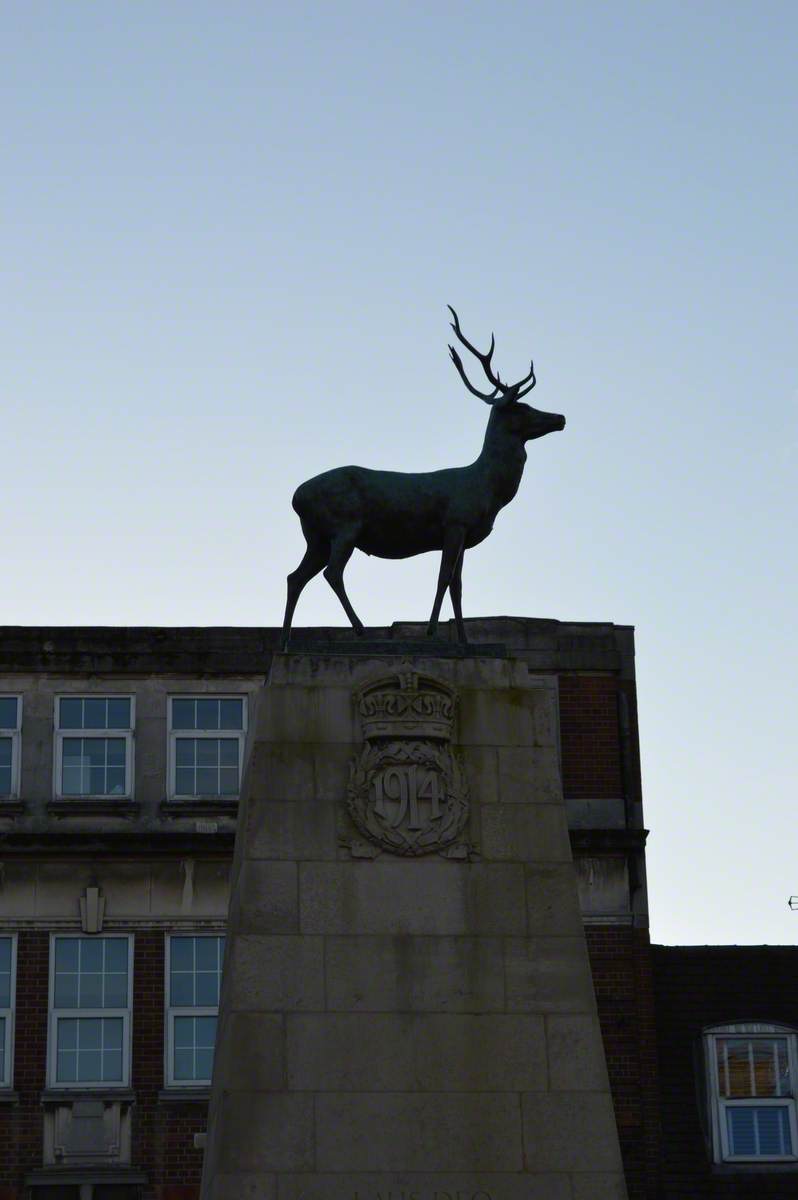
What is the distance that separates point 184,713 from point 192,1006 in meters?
4.23

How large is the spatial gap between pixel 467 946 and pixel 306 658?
2.77 m

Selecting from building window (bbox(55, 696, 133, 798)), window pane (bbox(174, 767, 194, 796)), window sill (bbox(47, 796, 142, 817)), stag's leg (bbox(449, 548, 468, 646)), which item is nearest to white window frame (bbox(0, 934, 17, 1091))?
window sill (bbox(47, 796, 142, 817))

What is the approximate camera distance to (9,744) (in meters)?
31.1

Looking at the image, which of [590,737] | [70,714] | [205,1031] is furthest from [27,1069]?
[590,737]

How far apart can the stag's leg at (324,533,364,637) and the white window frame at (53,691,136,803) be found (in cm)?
1205

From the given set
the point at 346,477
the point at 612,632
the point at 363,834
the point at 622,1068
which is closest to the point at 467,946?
the point at 363,834

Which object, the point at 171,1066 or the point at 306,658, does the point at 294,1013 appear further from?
the point at 171,1066

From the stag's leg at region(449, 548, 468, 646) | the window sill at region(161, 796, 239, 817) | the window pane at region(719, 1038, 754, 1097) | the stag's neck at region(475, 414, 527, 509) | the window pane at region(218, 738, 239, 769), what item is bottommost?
the window pane at region(719, 1038, 754, 1097)

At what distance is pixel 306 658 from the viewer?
1873cm

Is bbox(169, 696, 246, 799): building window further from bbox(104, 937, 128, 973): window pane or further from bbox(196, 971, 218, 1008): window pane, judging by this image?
bbox(196, 971, 218, 1008): window pane

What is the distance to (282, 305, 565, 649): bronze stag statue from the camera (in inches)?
771

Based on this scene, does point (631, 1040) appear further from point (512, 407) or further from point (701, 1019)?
point (512, 407)

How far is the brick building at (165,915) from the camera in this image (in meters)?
29.0

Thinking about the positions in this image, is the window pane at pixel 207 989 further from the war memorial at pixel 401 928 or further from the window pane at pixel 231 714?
the window pane at pixel 231 714
